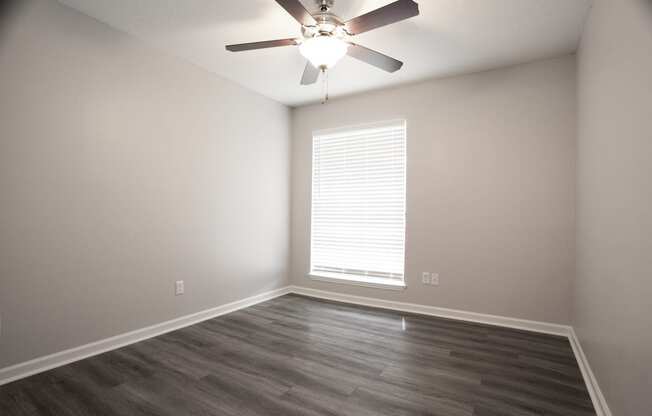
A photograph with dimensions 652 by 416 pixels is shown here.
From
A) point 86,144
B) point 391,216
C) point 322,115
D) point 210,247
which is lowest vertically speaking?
point 210,247

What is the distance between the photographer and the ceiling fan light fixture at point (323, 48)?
6.74 ft

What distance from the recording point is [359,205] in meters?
4.09

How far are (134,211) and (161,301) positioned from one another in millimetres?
869

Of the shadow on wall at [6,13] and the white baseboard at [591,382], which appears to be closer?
the white baseboard at [591,382]

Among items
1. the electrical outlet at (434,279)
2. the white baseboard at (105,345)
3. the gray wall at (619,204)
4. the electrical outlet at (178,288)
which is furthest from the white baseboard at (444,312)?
the electrical outlet at (178,288)

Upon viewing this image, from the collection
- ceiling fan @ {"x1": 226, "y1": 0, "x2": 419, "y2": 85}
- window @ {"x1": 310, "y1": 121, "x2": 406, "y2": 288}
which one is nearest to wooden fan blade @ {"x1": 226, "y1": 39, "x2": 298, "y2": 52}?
ceiling fan @ {"x1": 226, "y1": 0, "x2": 419, "y2": 85}

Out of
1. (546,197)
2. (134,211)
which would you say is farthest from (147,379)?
(546,197)

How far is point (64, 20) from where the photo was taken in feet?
7.65

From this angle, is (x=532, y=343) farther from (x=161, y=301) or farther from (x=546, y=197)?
(x=161, y=301)

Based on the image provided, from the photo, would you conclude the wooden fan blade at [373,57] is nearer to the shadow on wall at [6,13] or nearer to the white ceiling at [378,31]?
the white ceiling at [378,31]

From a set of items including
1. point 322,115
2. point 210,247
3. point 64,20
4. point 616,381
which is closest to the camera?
point 616,381

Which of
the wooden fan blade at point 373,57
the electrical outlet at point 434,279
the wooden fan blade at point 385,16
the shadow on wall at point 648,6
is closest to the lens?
the shadow on wall at point 648,6

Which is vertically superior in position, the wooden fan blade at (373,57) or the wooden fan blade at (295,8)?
the wooden fan blade at (295,8)

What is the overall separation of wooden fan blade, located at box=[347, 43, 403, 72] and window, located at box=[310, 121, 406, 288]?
4.58 ft
